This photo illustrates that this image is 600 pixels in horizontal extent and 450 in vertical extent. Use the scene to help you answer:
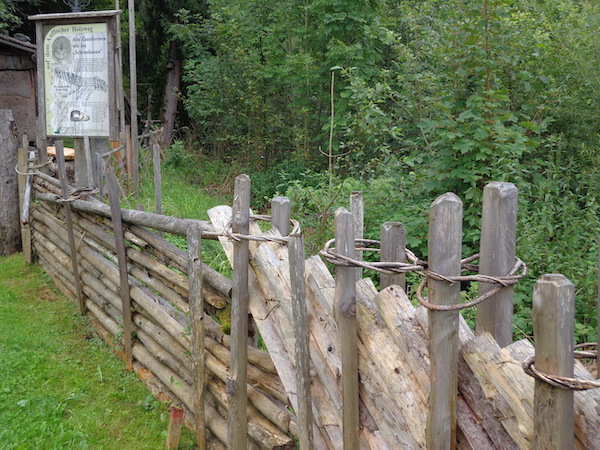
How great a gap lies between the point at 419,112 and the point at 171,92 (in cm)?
1101

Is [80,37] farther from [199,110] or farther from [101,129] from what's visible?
[199,110]

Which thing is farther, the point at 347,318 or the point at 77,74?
the point at 77,74

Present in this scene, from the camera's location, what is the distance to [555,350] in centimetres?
145

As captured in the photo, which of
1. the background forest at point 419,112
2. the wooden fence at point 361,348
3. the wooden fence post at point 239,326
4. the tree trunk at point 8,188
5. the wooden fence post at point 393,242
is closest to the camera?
the wooden fence at point 361,348

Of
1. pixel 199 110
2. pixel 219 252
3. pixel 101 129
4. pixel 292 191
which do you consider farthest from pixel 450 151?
pixel 199 110

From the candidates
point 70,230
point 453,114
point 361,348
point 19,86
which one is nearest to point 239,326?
point 361,348

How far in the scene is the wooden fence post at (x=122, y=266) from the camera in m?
4.54

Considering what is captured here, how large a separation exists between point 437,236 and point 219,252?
493 cm

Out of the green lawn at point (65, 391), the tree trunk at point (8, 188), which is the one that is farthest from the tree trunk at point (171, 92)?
the green lawn at point (65, 391)

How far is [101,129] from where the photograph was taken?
607cm

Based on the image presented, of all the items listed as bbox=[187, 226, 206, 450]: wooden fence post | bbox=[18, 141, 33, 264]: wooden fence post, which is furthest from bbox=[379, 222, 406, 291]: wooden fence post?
bbox=[18, 141, 33, 264]: wooden fence post

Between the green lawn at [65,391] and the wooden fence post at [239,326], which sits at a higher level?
the wooden fence post at [239,326]

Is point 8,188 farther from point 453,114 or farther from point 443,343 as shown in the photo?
point 443,343

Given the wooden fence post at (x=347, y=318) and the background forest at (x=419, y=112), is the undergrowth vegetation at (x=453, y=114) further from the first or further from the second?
the wooden fence post at (x=347, y=318)
